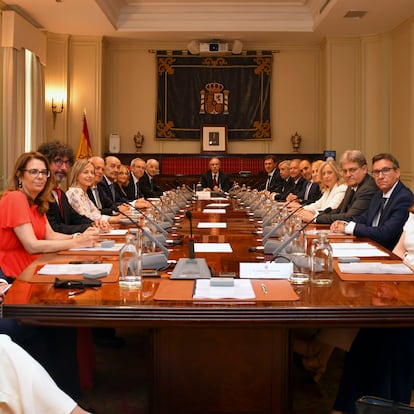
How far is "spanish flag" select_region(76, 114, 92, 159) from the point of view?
1062cm

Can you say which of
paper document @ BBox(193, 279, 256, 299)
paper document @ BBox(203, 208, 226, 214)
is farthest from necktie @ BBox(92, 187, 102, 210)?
paper document @ BBox(193, 279, 256, 299)

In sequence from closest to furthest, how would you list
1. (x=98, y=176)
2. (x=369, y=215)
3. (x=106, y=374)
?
(x=106, y=374) → (x=369, y=215) → (x=98, y=176)

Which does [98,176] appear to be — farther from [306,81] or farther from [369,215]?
[306,81]

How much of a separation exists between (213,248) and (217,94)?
28.8ft

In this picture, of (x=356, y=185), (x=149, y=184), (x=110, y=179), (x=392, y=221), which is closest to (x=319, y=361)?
(x=392, y=221)

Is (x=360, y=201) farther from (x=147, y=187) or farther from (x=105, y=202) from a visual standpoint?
(x=147, y=187)

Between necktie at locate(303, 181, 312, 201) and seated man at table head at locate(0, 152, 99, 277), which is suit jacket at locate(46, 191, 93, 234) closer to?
seated man at table head at locate(0, 152, 99, 277)

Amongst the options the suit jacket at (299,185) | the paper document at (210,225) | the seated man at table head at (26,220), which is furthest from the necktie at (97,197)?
the suit jacket at (299,185)

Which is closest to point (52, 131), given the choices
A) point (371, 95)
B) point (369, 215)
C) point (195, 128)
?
point (195, 128)

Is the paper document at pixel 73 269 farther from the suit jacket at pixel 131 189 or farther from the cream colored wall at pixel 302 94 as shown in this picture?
the cream colored wall at pixel 302 94

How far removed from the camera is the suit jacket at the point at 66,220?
14.3ft

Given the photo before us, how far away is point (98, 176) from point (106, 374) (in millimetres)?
3166

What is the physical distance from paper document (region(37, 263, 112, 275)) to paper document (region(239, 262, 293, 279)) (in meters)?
0.57

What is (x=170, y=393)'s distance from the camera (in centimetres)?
241
